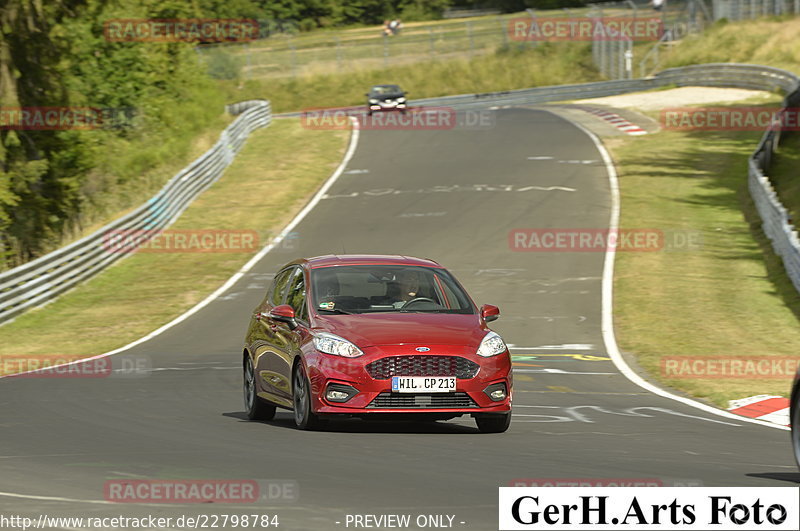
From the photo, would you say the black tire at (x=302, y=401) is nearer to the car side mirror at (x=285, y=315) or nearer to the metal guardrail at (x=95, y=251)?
the car side mirror at (x=285, y=315)

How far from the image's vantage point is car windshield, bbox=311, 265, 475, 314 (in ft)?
39.6

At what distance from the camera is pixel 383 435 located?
36.6 ft

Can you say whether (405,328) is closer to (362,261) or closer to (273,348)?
(362,261)

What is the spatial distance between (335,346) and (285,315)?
842 millimetres

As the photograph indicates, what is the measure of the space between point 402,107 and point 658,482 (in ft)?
165

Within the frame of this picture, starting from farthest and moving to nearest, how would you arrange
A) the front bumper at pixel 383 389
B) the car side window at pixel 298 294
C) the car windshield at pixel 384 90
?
the car windshield at pixel 384 90
the car side window at pixel 298 294
the front bumper at pixel 383 389

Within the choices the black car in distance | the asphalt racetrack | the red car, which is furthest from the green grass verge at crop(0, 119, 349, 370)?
the red car

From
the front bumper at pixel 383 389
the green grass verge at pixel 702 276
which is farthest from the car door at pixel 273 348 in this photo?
the green grass verge at pixel 702 276

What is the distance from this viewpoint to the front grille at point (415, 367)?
11055 millimetres

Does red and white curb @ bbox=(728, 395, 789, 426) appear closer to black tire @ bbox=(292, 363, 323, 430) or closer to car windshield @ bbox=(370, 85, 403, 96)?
black tire @ bbox=(292, 363, 323, 430)

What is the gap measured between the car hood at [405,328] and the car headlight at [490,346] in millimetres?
51

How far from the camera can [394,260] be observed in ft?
41.8

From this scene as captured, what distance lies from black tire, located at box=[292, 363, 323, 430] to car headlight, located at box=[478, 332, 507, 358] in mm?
1546

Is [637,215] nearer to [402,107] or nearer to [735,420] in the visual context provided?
[735,420]
